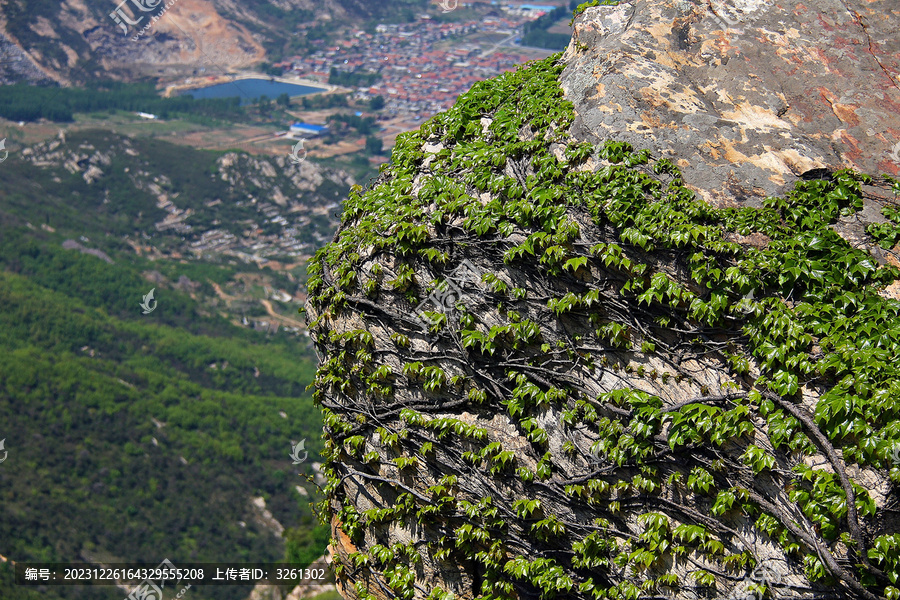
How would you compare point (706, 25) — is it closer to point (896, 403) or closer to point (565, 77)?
point (565, 77)

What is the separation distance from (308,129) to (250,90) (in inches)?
1053

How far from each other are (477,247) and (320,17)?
163 metres

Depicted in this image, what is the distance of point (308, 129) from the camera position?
107 meters

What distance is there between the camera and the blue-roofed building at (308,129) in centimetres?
10507

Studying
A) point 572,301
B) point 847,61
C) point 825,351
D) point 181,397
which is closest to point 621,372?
point 572,301

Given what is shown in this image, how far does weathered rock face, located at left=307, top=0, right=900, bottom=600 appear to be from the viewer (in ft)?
15.7

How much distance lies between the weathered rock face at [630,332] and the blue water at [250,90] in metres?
123

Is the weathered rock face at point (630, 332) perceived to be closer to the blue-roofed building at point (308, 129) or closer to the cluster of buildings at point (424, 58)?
the cluster of buildings at point (424, 58)

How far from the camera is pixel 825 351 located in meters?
4.85

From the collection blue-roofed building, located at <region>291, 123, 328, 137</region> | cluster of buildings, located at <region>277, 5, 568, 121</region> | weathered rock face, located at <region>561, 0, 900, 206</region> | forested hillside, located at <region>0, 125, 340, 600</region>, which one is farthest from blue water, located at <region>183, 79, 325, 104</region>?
weathered rock face, located at <region>561, 0, 900, 206</region>
